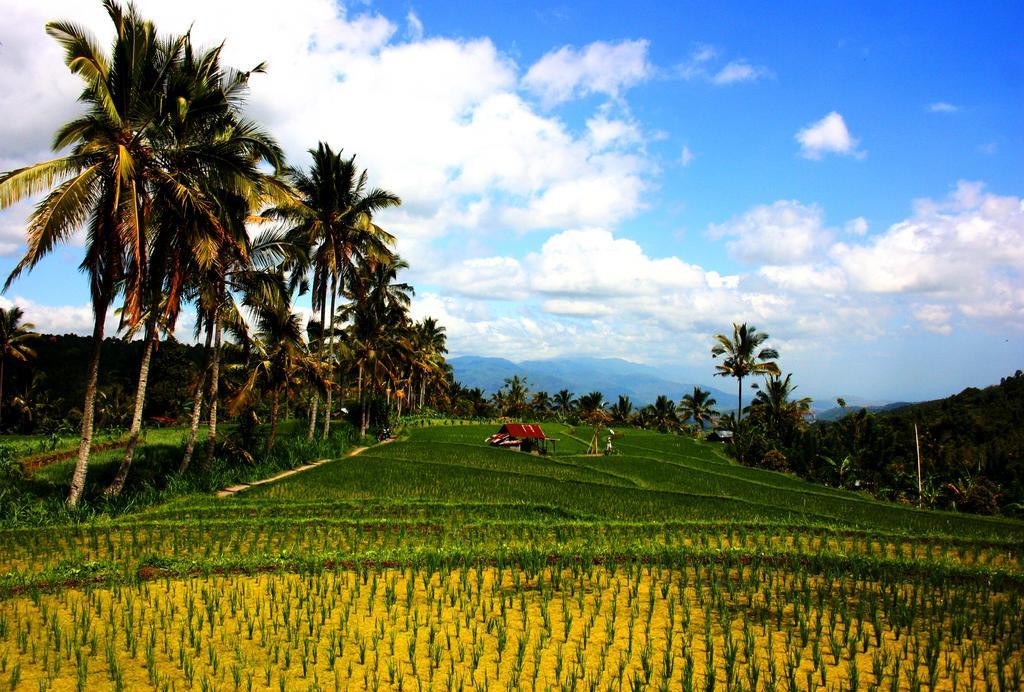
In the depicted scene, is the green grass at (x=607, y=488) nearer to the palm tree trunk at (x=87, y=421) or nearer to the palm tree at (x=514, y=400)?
the palm tree trunk at (x=87, y=421)

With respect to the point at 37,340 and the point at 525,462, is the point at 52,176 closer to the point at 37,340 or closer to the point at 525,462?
the point at 525,462

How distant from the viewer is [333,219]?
26.7 meters

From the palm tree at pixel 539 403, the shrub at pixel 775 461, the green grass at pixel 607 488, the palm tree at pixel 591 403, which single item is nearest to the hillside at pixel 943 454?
the shrub at pixel 775 461

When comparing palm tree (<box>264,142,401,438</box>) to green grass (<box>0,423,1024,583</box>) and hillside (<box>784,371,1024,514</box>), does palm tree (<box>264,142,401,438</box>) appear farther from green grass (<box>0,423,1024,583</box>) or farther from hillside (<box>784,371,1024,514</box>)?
hillside (<box>784,371,1024,514</box>)

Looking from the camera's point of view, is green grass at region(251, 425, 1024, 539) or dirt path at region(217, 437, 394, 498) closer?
green grass at region(251, 425, 1024, 539)

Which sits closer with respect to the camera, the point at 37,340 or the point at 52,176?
the point at 52,176

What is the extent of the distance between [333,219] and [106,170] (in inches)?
533

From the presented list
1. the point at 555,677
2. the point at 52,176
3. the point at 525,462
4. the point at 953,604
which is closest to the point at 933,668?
the point at 953,604

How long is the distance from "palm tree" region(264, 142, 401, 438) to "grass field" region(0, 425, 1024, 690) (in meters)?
13.6

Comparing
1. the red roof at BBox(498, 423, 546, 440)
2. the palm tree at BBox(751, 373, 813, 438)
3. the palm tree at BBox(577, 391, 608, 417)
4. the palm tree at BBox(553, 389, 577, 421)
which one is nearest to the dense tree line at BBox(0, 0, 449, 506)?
the red roof at BBox(498, 423, 546, 440)

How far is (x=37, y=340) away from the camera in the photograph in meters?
47.2

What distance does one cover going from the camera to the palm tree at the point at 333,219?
26.5m

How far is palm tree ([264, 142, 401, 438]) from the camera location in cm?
2645

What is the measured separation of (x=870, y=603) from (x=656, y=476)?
16.3 meters
